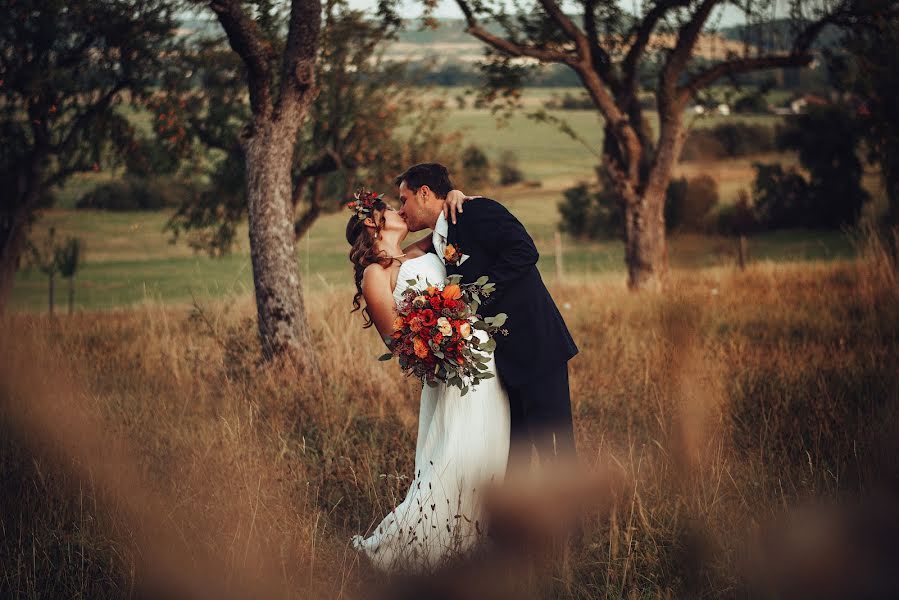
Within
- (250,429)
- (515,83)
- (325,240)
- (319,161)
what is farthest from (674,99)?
(325,240)

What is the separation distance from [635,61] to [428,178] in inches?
477

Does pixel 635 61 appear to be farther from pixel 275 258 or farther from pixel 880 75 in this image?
pixel 275 258

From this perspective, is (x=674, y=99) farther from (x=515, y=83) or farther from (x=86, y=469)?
→ (x=86, y=469)

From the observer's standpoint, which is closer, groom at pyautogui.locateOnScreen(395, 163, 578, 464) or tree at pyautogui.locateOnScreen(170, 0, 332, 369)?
groom at pyautogui.locateOnScreen(395, 163, 578, 464)

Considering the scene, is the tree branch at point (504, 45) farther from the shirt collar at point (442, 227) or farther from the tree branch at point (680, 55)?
the shirt collar at point (442, 227)

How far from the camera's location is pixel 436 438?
4504 millimetres

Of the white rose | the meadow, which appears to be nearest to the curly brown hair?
the white rose

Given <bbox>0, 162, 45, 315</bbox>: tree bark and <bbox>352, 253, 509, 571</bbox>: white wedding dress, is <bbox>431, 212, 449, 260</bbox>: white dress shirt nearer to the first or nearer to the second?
<bbox>352, 253, 509, 571</bbox>: white wedding dress

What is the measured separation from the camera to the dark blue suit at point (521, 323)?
14.6ft

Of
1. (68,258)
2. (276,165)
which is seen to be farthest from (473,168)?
(276,165)

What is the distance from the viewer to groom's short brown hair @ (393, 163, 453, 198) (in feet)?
14.9

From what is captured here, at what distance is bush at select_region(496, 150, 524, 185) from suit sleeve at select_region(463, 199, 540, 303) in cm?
4412

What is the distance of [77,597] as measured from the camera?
12.7 ft

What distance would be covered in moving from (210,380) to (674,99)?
10344 mm
